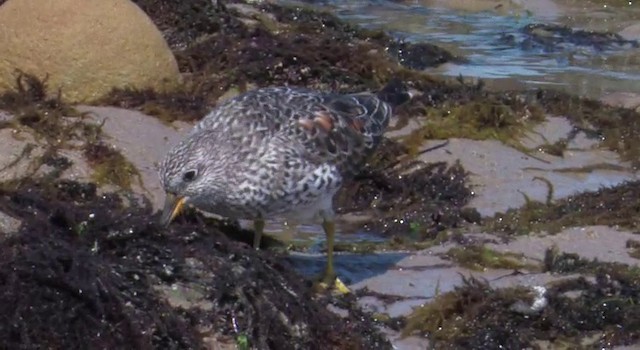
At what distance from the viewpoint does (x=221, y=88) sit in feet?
30.8

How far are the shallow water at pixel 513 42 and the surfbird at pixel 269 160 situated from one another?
4852 mm

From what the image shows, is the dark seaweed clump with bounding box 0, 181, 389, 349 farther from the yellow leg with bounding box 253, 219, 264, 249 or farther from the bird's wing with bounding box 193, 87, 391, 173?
→ the yellow leg with bounding box 253, 219, 264, 249

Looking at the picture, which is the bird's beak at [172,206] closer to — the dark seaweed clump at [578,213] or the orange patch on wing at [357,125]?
the orange patch on wing at [357,125]

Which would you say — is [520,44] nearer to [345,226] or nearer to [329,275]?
[345,226]

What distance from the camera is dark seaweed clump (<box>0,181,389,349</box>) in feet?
16.1

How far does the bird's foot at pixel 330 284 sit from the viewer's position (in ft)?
20.1

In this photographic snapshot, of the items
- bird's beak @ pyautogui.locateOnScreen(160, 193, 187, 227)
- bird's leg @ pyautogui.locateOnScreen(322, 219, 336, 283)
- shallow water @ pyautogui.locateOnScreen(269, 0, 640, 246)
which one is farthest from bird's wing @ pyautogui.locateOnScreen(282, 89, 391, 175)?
shallow water @ pyautogui.locateOnScreen(269, 0, 640, 246)

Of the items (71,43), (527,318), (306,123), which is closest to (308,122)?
(306,123)

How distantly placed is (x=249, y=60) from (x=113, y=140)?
2020mm

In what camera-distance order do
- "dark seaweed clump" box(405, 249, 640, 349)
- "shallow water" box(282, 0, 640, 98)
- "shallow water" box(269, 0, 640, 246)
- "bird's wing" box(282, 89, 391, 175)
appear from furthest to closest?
1. "shallow water" box(282, 0, 640, 98)
2. "shallow water" box(269, 0, 640, 246)
3. "bird's wing" box(282, 89, 391, 175)
4. "dark seaweed clump" box(405, 249, 640, 349)

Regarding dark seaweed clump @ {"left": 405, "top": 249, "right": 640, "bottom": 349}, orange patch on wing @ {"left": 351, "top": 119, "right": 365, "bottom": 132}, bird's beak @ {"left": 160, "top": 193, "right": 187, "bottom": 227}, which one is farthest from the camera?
orange patch on wing @ {"left": 351, "top": 119, "right": 365, "bottom": 132}

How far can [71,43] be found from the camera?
8.45 metres

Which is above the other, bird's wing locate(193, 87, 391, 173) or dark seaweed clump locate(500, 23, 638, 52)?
bird's wing locate(193, 87, 391, 173)

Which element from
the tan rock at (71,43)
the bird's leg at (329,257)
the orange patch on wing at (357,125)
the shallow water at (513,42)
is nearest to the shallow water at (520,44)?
the shallow water at (513,42)
